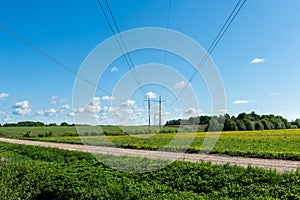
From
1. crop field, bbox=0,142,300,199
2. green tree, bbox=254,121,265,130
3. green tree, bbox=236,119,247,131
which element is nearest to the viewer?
crop field, bbox=0,142,300,199

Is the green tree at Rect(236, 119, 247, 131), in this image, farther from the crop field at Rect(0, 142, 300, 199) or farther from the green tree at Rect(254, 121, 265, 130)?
the crop field at Rect(0, 142, 300, 199)

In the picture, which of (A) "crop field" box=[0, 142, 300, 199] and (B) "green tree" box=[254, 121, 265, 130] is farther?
(B) "green tree" box=[254, 121, 265, 130]

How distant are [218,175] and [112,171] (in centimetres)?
493

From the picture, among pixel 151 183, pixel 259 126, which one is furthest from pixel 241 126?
pixel 151 183

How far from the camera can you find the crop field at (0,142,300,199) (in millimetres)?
9305

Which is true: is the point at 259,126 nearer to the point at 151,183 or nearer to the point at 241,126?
the point at 241,126

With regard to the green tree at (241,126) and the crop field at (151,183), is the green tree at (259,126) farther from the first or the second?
the crop field at (151,183)

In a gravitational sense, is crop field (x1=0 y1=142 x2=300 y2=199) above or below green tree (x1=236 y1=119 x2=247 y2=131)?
below

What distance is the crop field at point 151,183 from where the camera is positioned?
9305mm

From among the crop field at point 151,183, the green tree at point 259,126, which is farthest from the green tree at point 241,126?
the crop field at point 151,183

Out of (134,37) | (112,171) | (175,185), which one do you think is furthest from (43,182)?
(134,37)

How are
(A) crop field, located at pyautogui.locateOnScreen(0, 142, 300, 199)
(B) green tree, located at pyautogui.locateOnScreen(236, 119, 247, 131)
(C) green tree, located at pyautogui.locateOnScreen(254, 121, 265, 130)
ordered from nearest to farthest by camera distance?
(A) crop field, located at pyautogui.locateOnScreen(0, 142, 300, 199)
(B) green tree, located at pyautogui.locateOnScreen(236, 119, 247, 131)
(C) green tree, located at pyautogui.locateOnScreen(254, 121, 265, 130)

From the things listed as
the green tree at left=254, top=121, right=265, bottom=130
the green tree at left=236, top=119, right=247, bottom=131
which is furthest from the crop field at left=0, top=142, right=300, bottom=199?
the green tree at left=254, top=121, right=265, bottom=130

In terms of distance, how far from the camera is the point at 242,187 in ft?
32.8
